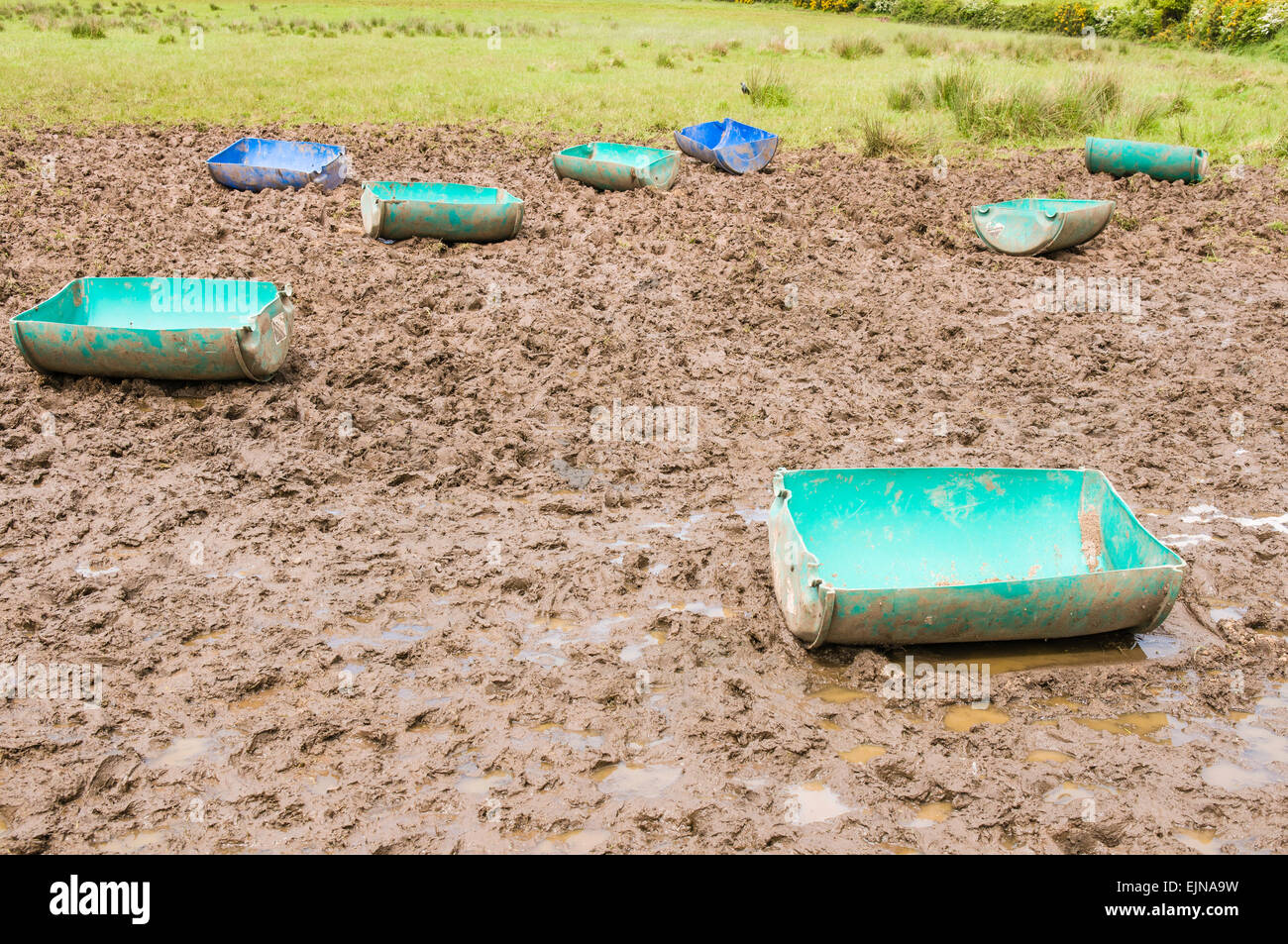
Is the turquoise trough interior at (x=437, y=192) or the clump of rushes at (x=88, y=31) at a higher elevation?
the clump of rushes at (x=88, y=31)

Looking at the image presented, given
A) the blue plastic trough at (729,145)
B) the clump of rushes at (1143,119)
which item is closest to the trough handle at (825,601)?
the blue plastic trough at (729,145)

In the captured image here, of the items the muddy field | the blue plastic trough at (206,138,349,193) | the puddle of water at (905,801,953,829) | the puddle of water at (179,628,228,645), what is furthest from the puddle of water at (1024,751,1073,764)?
the blue plastic trough at (206,138,349,193)

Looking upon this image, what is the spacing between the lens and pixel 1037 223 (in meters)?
10.3

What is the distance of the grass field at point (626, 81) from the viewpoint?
1523cm

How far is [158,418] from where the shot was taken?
714 centimetres

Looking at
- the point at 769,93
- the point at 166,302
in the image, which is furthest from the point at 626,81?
the point at 166,302

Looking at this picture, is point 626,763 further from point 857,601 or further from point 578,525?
point 578,525

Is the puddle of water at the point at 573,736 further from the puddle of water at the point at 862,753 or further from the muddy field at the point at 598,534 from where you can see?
the puddle of water at the point at 862,753

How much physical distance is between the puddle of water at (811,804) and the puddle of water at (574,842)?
0.75 metres

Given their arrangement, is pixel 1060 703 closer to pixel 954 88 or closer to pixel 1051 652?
pixel 1051 652

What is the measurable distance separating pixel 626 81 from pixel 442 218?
10600 millimetres

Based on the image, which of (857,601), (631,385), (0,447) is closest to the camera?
Result: (857,601)
